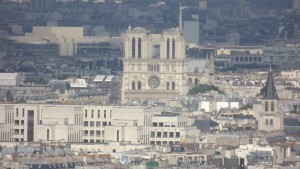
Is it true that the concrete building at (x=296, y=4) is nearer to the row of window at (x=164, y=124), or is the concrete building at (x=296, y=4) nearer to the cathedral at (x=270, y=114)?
the cathedral at (x=270, y=114)

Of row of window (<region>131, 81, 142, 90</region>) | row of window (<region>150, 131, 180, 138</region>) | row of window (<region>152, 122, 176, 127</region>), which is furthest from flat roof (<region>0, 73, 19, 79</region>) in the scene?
row of window (<region>150, 131, 180, 138</region>)

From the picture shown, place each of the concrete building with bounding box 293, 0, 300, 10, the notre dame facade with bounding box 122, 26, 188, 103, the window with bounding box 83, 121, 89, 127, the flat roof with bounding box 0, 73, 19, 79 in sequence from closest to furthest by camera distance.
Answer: the window with bounding box 83, 121, 89, 127, the notre dame facade with bounding box 122, 26, 188, 103, the flat roof with bounding box 0, 73, 19, 79, the concrete building with bounding box 293, 0, 300, 10

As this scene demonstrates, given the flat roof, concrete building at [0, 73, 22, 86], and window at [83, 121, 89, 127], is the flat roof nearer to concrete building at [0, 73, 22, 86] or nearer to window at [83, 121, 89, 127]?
concrete building at [0, 73, 22, 86]

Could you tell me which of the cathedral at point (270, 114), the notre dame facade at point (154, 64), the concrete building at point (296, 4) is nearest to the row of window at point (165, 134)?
the cathedral at point (270, 114)

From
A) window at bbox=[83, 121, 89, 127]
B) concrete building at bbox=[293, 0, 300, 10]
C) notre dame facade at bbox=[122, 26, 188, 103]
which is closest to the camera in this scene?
window at bbox=[83, 121, 89, 127]

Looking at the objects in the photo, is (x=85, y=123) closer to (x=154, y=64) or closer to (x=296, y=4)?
(x=154, y=64)

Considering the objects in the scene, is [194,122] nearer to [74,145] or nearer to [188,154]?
[74,145]
